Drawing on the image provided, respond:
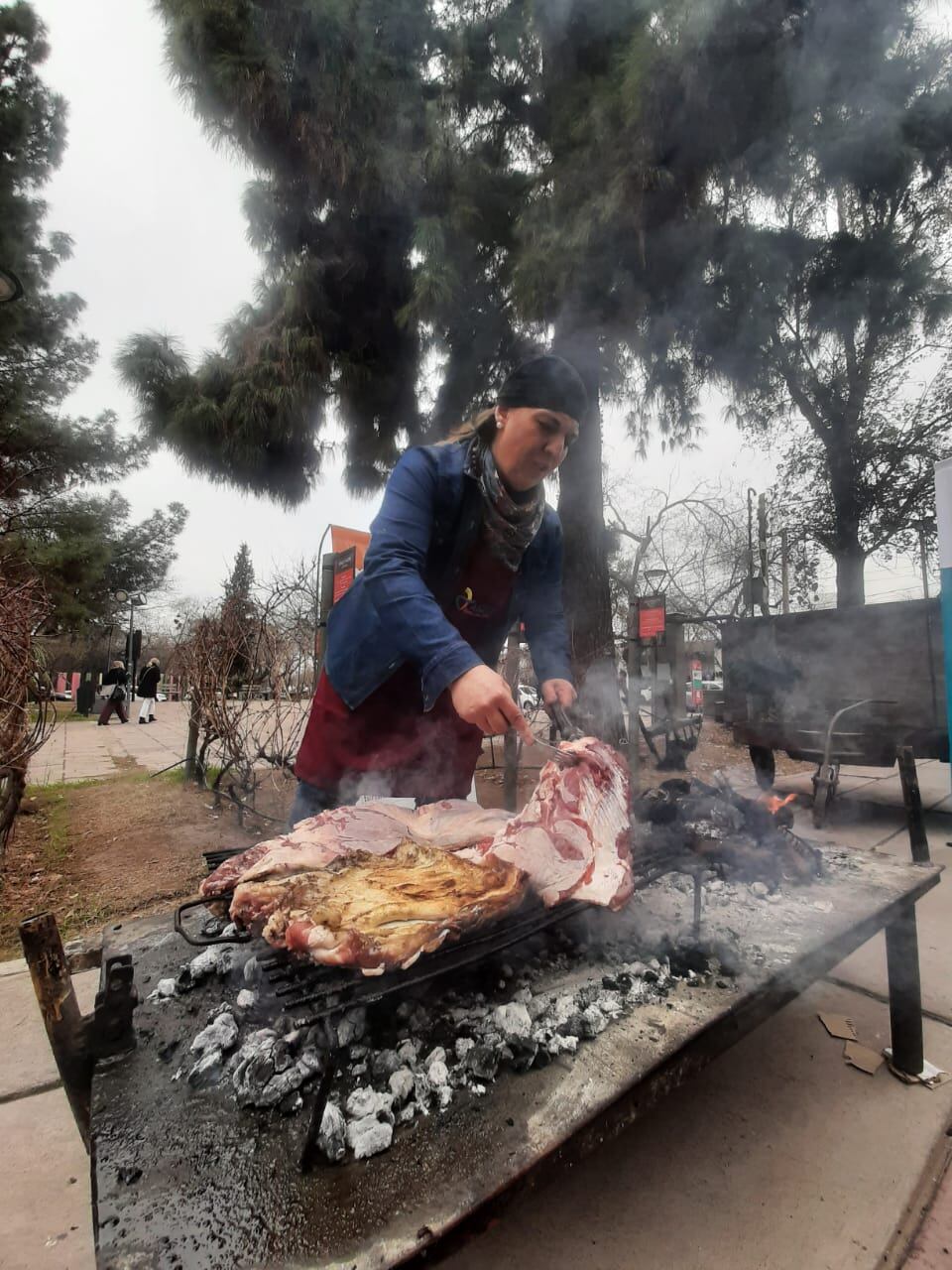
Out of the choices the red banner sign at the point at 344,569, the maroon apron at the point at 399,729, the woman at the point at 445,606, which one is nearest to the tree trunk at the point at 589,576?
the red banner sign at the point at 344,569

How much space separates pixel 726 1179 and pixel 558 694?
1.36m

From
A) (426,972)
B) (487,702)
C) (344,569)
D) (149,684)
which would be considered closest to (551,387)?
(487,702)

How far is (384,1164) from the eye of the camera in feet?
2.83

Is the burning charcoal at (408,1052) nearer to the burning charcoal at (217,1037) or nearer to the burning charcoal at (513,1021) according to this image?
the burning charcoal at (513,1021)

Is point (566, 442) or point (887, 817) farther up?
point (566, 442)

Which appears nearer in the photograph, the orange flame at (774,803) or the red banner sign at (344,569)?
the orange flame at (774,803)

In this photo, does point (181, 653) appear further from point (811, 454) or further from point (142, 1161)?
point (811, 454)

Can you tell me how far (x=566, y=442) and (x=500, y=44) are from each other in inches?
233

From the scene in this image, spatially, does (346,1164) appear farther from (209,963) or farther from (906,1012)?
(906,1012)

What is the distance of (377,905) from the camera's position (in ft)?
4.09

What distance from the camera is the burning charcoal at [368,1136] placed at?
0.89m

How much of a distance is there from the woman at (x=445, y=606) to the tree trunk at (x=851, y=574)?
10374 millimetres

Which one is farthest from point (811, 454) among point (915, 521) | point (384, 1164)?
point (384, 1164)

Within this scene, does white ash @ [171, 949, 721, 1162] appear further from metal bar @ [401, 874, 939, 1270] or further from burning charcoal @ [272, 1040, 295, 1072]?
metal bar @ [401, 874, 939, 1270]
